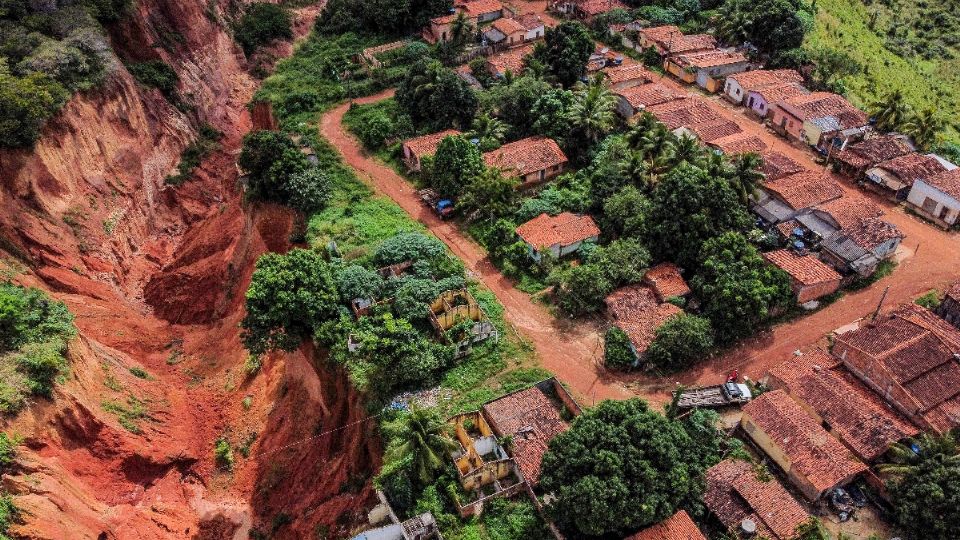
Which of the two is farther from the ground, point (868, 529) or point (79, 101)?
point (79, 101)

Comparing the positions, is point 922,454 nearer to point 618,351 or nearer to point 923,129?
point 618,351

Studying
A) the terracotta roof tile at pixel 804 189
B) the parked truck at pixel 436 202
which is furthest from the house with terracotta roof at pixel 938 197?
the parked truck at pixel 436 202

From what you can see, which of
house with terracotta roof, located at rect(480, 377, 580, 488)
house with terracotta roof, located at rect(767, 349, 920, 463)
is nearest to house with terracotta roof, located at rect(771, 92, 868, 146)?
house with terracotta roof, located at rect(767, 349, 920, 463)

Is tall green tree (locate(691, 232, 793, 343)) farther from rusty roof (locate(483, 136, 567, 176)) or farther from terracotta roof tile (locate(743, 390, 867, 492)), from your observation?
rusty roof (locate(483, 136, 567, 176))

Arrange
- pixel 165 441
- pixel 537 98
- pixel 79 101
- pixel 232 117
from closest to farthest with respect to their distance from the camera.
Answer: pixel 165 441, pixel 79 101, pixel 537 98, pixel 232 117

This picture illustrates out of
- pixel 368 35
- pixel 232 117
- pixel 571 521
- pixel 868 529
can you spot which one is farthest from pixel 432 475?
pixel 368 35

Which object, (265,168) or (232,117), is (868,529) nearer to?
(265,168)

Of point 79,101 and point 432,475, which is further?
point 79,101

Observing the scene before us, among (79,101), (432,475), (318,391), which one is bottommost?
(318,391)
